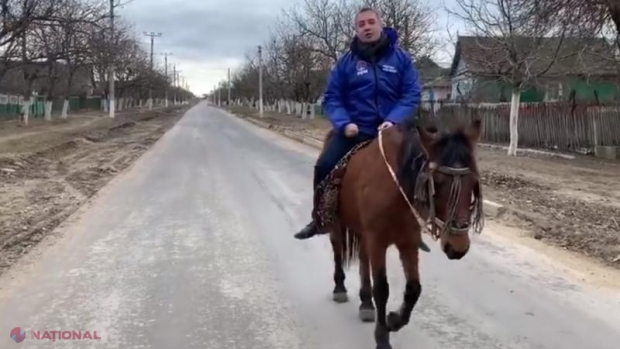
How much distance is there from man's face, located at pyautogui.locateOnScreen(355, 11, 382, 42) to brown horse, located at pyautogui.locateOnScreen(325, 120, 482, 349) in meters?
0.78

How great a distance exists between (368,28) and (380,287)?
1.82 m

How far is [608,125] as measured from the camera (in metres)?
22.5

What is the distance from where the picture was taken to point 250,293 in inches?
243

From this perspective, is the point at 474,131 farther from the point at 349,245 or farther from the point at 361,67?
the point at 349,245

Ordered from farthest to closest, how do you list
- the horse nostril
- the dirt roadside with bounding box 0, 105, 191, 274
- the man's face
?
the dirt roadside with bounding box 0, 105, 191, 274 → the man's face → the horse nostril

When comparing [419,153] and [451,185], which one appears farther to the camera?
[419,153]

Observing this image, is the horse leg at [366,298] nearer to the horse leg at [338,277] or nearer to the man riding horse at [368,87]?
the horse leg at [338,277]

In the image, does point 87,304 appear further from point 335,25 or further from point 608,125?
point 335,25

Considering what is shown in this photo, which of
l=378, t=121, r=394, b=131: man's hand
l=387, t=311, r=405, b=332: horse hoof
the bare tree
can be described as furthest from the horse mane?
the bare tree

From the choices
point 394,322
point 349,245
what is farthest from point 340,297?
point 394,322

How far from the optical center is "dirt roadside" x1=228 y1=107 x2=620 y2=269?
28.0ft

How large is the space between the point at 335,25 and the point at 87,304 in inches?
1523

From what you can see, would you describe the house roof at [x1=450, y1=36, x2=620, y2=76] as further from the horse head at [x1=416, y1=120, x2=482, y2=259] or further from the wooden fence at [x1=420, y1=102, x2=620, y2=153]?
the horse head at [x1=416, y1=120, x2=482, y2=259]

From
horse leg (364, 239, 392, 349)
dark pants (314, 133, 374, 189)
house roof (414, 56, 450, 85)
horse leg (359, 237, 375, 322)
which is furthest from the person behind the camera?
house roof (414, 56, 450, 85)
